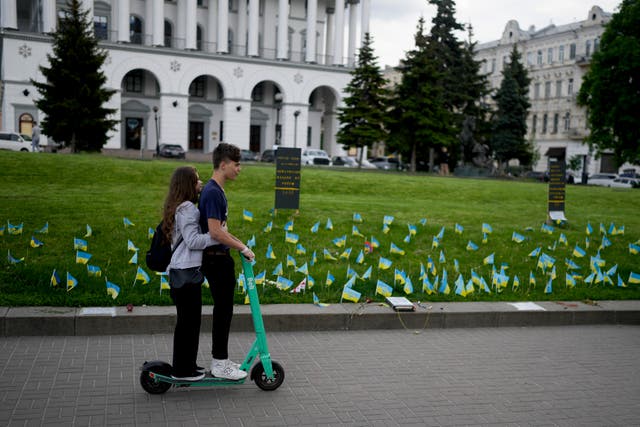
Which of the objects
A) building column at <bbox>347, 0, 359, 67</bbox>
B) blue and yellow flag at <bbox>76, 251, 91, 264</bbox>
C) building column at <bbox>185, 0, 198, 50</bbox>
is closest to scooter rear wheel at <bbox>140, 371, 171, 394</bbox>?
blue and yellow flag at <bbox>76, 251, 91, 264</bbox>

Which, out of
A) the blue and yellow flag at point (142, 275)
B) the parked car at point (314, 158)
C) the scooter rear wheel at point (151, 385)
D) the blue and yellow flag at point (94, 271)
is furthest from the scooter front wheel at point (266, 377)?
the parked car at point (314, 158)

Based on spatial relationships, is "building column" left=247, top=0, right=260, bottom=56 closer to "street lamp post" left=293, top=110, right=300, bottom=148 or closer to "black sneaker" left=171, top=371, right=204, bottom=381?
"street lamp post" left=293, top=110, right=300, bottom=148

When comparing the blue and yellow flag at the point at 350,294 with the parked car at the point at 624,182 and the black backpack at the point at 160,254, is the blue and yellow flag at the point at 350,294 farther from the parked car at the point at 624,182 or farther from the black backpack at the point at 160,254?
the parked car at the point at 624,182

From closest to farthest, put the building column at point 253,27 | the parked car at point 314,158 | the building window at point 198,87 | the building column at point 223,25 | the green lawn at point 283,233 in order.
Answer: the green lawn at point 283,233
the parked car at point 314,158
the building column at point 223,25
the building column at point 253,27
the building window at point 198,87

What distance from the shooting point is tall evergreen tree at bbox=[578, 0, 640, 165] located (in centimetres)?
3547

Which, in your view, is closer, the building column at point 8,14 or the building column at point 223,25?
the building column at point 8,14

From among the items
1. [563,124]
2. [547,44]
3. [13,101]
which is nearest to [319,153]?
[13,101]

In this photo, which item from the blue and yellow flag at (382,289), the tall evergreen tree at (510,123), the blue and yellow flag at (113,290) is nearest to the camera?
the blue and yellow flag at (113,290)

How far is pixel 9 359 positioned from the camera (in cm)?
612

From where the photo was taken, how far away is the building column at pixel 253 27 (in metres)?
58.3

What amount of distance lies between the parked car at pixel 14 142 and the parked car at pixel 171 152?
951 cm

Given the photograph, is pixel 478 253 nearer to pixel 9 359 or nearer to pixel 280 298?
pixel 280 298

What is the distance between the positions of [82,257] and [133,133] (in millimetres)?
51160

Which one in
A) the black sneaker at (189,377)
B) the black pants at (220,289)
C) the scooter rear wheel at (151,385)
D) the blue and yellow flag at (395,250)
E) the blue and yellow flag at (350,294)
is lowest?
the scooter rear wheel at (151,385)
